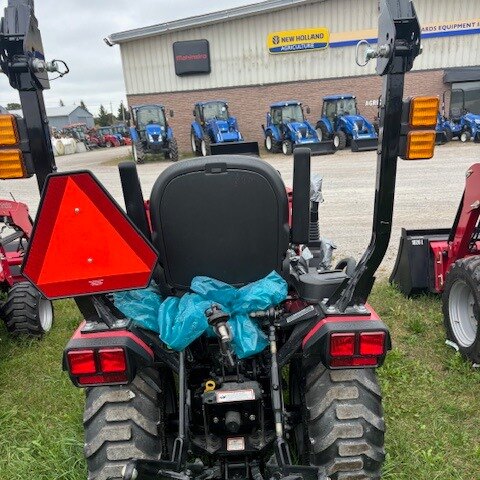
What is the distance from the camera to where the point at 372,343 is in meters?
1.82

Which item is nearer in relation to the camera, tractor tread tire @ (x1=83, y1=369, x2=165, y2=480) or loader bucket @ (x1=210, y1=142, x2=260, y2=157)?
tractor tread tire @ (x1=83, y1=369, x2=165, y2=480)

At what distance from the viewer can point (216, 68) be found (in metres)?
19.9

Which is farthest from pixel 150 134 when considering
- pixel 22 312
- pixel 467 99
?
pixel 22 312

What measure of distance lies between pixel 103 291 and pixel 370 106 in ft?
66.6

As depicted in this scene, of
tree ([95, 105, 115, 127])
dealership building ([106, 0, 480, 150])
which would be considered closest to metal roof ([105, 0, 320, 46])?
dealership building ([106, 0, 480, 150])

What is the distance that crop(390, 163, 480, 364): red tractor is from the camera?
319cm

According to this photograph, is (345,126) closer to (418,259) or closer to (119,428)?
(418,259)

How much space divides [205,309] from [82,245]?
0.56 m

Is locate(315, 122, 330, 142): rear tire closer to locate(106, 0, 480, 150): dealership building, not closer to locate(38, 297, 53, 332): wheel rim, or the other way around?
locate(106, 0, 480, 150): dealership building

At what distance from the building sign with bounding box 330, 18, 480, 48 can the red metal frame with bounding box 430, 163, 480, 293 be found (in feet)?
57.1

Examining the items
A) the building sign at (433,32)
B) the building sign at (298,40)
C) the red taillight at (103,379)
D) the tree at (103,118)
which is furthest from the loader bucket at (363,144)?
the tree at (103,118)

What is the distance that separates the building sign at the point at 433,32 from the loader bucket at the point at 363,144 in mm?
5562

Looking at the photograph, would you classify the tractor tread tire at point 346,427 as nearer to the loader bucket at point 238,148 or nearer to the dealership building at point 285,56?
the loader bucket at point 238,148

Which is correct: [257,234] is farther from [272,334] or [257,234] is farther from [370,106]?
[370,106]
